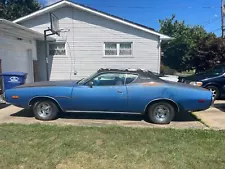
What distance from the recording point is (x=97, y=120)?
21.7 ft

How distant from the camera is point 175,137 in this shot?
507 centimetres

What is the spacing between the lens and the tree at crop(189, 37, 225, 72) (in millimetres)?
15228

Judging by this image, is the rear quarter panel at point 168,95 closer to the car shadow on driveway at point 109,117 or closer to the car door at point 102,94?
the car door at point 102,94

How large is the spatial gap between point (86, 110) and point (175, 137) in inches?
95.6

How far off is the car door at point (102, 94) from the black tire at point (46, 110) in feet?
1.76

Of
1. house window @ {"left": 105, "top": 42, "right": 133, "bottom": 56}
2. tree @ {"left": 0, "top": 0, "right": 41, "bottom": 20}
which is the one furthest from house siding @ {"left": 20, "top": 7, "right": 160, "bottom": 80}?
tree @ {"left": 0, "top": 0, "right": 41, "bottom": 20}

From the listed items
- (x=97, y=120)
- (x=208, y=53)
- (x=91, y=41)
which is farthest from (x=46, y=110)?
(x=208, y=53)

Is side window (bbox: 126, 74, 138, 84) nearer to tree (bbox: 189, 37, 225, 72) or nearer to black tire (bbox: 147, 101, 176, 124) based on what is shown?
black tire (bbox: 147, 101, 176, 124)

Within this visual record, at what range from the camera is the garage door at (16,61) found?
10.4 meters

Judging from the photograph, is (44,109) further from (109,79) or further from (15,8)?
(15,8)

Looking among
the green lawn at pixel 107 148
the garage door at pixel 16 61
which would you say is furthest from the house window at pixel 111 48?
the green lawn at pixel 107 148

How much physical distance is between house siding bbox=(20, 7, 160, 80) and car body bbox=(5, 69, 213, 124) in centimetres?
925

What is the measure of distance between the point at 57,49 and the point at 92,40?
92.3 inches

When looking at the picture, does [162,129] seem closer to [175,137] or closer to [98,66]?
[175,137]
